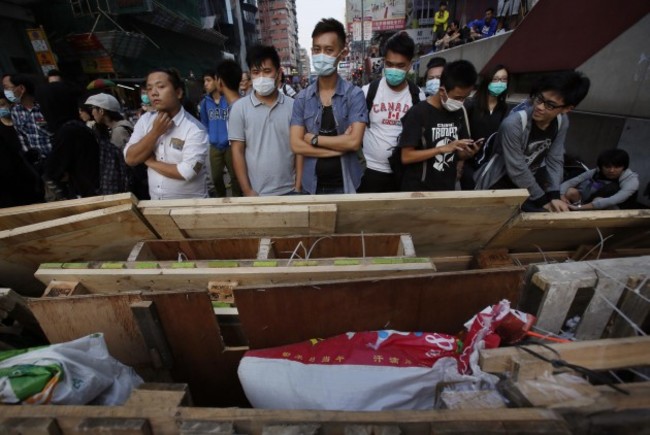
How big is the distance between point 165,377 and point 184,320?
0.52 meters

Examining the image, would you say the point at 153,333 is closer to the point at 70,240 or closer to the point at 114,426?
the point at 114,426

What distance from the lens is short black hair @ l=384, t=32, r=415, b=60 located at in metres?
3.03

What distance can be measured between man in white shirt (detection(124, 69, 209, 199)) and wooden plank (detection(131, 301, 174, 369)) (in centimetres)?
145

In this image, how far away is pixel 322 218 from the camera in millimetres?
2133

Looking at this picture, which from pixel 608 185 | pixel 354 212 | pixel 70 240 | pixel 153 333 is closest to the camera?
pixel 153 333

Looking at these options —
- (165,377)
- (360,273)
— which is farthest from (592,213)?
(165,377)

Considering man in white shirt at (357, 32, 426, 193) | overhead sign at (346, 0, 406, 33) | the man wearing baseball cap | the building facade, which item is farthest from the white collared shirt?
the building facade

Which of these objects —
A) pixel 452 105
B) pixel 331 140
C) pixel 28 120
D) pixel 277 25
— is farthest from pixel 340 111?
pixel 277 25

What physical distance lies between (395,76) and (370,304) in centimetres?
253

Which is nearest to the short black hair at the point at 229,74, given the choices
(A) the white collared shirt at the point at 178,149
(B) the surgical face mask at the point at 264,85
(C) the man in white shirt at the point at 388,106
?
(B) the surgical face mask at the point at 264,85

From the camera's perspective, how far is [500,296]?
1647mm

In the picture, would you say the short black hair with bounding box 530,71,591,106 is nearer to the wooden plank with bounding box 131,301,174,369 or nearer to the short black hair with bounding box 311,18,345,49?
the short black hair with bounding box 311,18,345,49

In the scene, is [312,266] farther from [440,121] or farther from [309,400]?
[440,121]

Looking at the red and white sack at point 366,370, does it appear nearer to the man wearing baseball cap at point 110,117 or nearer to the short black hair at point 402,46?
the short black hair at point 402,46
